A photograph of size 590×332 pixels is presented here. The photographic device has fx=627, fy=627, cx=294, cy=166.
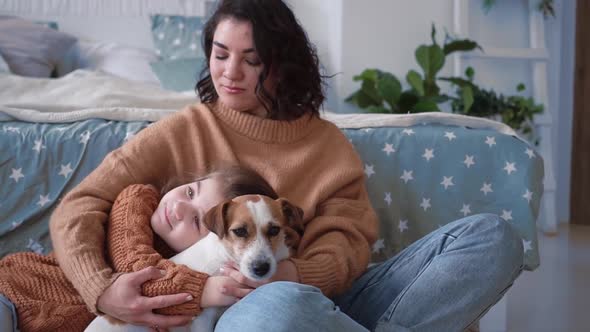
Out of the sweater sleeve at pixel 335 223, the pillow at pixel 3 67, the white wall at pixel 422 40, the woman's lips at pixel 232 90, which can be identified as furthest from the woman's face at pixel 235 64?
the white wall at pixel 422 40

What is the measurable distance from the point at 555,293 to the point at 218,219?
1.65 metres

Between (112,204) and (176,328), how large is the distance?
30cm

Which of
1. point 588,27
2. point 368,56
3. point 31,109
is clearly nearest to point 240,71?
point 31,109

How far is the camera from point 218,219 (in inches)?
37.9

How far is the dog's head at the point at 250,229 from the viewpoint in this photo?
950mm

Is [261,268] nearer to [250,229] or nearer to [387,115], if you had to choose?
[250,229]

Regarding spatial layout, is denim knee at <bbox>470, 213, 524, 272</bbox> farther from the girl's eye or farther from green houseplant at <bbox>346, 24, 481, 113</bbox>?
green houseplant at <bbox>346, 24, 481, 113</bbox>

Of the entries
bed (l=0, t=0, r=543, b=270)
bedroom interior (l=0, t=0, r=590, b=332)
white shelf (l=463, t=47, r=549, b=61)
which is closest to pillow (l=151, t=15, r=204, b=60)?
bedroom interior (l=0, t=0, r=590, b=332)

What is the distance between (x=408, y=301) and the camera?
1027 mm

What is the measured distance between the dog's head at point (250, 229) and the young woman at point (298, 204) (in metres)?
0.04

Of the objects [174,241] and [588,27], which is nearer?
[174,241]

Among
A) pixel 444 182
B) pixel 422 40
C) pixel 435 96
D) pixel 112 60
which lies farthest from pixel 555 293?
pixel 112 60

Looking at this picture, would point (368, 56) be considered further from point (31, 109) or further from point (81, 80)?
point (31, 109)

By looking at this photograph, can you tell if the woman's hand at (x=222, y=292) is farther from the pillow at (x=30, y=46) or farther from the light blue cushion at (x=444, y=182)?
the pillow at (x=30, y=46)
